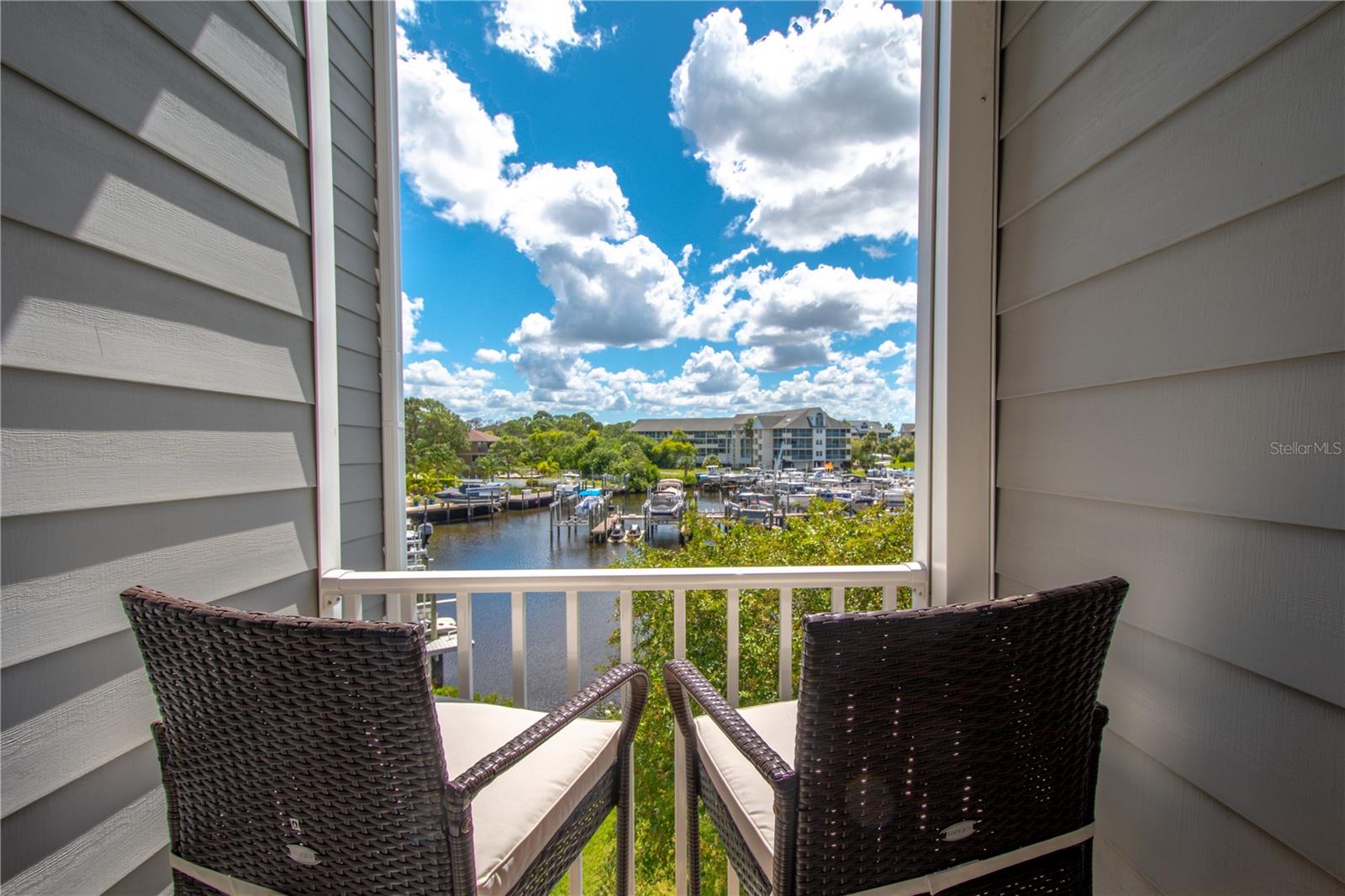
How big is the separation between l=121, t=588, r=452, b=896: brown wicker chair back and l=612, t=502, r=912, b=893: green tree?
1120 mm

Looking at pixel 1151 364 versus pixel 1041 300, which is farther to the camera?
pixel 1041 300

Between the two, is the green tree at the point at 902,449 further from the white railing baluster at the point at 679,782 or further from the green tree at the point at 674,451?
the white railing baluster at the point at 679,782

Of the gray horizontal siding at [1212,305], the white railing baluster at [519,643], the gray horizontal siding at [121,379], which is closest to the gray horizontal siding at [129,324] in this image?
the gray horizontal siding at [121,379]

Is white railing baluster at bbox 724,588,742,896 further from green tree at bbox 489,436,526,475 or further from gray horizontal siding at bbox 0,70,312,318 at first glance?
gray horizontal siding at bbox 0,70,312,318

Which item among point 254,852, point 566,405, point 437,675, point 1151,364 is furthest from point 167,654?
point 1151,364

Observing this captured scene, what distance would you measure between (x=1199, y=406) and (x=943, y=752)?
2.37ft

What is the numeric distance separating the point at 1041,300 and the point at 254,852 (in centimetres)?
188

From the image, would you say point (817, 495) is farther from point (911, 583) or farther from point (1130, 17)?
point (1130, 17)

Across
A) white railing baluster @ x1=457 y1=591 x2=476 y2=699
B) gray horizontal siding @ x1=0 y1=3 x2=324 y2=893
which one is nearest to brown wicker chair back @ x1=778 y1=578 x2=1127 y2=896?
white railing baluster @ x1=457 y1=591 x2=476 y2=699

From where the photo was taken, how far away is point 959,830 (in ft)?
2.80

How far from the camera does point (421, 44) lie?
188 centimetres

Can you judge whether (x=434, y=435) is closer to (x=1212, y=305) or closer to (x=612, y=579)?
(x=612, y=579)

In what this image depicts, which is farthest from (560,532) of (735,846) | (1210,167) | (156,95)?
(1210,167)

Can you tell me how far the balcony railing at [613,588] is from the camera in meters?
1.45
